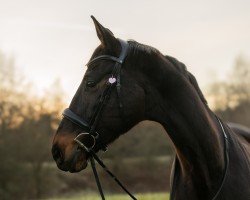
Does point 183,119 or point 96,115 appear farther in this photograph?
point 183,119

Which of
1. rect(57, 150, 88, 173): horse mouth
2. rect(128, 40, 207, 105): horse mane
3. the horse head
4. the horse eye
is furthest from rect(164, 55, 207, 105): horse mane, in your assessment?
rect(57, 150, 88, 173): horse mouth

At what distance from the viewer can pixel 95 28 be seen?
3936 mm

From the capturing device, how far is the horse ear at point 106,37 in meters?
3.89

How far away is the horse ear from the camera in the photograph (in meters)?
3.89

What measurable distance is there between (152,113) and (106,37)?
0.76 meters

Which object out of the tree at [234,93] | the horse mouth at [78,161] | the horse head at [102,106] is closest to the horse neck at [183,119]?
the horse head at [102,106]

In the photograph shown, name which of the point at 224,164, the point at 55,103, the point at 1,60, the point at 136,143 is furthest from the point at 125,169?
the point at 224,164

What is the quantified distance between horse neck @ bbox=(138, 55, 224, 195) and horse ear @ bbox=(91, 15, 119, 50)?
1.08 ft

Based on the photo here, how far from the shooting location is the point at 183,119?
4000mm

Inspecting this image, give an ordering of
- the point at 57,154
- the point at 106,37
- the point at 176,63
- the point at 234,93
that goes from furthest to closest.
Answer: the point at 234,93, the point at 176,63, the point at 106,37, the point at 57,154

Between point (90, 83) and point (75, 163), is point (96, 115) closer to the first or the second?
point (90, 83)

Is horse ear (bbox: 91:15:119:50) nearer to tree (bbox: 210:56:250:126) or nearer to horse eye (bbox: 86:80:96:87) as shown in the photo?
horse eye (bbox: 86:80:96:87)

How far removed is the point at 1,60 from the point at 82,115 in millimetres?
23699

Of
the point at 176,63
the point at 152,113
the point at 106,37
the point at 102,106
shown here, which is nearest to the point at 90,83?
the point at 102,106
